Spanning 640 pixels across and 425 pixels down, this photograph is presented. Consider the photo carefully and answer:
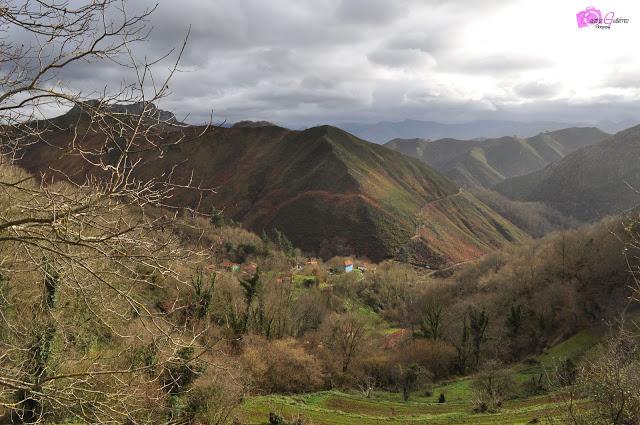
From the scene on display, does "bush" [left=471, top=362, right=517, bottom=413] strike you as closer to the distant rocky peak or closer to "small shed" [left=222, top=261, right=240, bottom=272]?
the distant rocky peak

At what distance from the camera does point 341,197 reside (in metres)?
144

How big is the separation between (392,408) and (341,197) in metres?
110

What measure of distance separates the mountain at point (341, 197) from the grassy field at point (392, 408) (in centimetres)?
7997

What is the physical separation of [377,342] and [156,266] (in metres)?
54.7

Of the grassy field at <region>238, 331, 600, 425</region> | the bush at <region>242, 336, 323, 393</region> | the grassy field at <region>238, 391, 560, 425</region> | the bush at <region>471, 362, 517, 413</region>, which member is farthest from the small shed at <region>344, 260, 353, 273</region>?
the bush at <region>471, 362, 517, 413</region>

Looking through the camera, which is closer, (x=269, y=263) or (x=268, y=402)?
(x=268, y=402)

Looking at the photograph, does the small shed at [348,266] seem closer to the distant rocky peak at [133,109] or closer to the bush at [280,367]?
the bush at [280,367]

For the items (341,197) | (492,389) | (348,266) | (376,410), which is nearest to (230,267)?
(348,266)

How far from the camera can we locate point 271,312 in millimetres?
50875

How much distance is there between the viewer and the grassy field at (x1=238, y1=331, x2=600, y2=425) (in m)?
29.8

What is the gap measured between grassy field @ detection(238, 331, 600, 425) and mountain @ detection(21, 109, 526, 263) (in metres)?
80.0

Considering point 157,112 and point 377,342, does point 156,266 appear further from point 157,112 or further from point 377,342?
point 377,342

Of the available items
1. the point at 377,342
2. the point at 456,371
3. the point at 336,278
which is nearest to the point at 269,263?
the point at 336,278

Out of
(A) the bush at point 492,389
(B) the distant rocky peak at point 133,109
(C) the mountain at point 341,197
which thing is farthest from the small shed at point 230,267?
(B) the distant rocky peak at point 133,109
